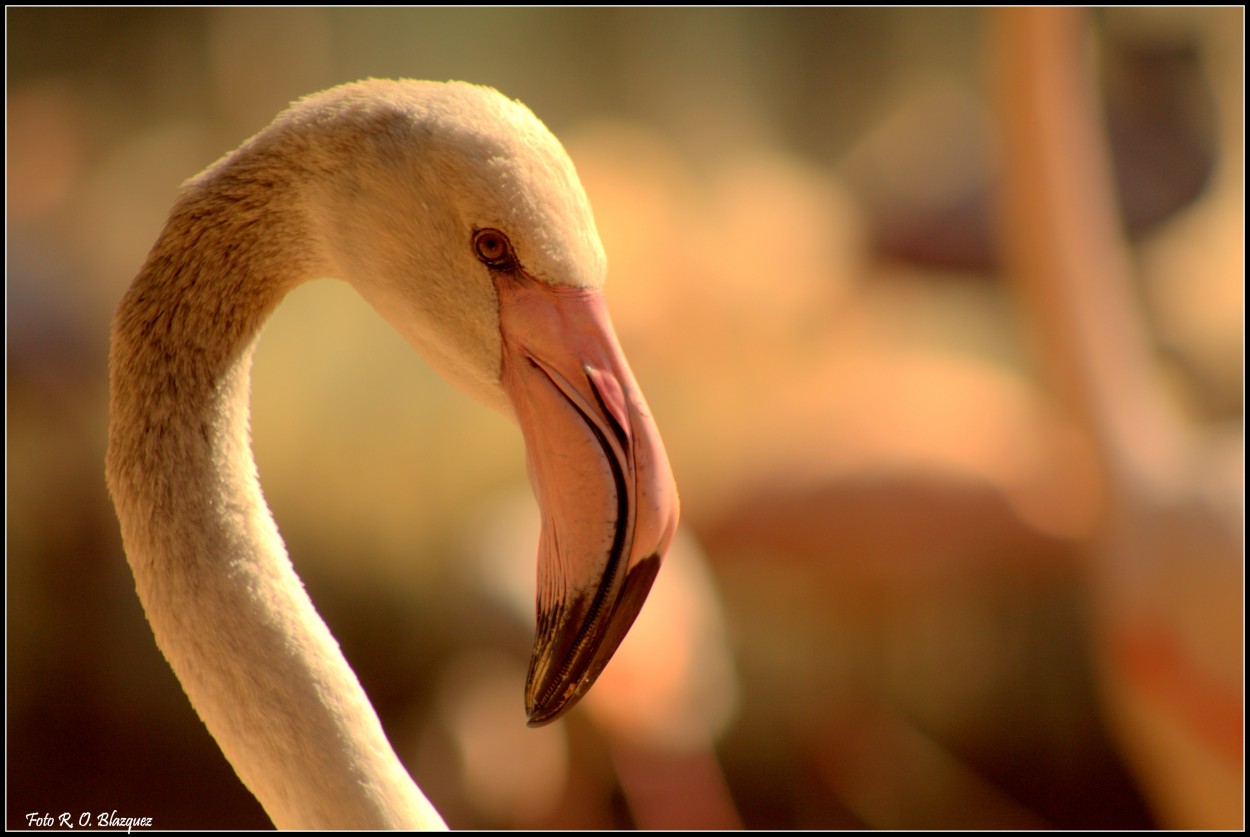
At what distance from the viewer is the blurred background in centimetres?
209

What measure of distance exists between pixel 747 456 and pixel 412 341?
2.16m

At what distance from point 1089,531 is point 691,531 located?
1083mm

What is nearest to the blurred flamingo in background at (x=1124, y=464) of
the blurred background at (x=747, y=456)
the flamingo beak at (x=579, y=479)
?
the blurred background at (x=747, y=456)

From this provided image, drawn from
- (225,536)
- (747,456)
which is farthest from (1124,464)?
(225,536)

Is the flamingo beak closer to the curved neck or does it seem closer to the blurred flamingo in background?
the curved neck

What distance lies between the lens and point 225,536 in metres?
Result: 0.82

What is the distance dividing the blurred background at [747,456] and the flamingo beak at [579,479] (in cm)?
147

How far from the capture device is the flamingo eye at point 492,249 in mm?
772

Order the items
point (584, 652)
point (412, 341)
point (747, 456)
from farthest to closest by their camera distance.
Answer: point (747, 456) → point (412, 341) → point (584, 652)

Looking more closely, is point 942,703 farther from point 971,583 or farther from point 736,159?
point 736,159

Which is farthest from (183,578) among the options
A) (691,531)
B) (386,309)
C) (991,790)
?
(991,790)

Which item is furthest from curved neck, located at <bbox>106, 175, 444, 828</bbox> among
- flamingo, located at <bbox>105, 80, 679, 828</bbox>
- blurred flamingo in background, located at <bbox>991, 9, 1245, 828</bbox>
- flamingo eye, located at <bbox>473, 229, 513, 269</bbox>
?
blurred flamingo in background, located at <bbox>991, 9, 1245, 828</bbox>

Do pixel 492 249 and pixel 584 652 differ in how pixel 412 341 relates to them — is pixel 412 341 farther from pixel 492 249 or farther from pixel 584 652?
pixel 584 652

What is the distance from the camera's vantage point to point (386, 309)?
838 millimetres
